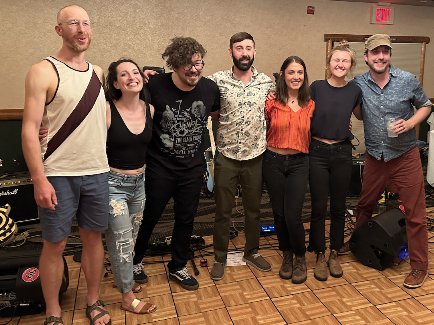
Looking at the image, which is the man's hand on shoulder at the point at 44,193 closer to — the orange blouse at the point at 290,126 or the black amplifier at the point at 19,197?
the orange blouse at the point at 290,126

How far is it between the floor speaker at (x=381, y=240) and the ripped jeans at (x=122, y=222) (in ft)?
5.77

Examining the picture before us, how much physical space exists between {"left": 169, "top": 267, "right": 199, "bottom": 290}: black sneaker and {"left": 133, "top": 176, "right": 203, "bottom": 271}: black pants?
0.12 ft

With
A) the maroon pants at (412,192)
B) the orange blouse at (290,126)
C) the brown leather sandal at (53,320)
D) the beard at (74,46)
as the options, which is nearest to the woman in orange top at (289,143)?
the orange blouse at (290,126)

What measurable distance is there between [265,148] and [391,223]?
115cm

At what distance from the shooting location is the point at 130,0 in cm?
517

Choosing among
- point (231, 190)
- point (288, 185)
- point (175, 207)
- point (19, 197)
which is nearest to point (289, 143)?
point (288, 185)

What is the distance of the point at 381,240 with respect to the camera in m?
2.90

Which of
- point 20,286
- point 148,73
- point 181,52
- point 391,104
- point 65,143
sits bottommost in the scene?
point 20,286

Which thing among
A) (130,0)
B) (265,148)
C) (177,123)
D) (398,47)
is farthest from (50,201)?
(398,47)

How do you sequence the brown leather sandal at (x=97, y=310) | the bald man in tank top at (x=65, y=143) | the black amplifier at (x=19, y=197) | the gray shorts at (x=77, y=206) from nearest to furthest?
1. the bald man in tank top at (x=65, y=143)
2. the gray shorts at (x=77, y=206)
3. the brown leather sandal at (x=97, y=310)
4. the black amplifier at (x=19, y=197)

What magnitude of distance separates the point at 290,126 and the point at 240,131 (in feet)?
1.09

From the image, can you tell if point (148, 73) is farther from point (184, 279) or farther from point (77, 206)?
point (184, 279)

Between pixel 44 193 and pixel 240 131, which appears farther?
pixel 240 131

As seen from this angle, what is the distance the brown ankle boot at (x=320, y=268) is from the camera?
9.19ft
